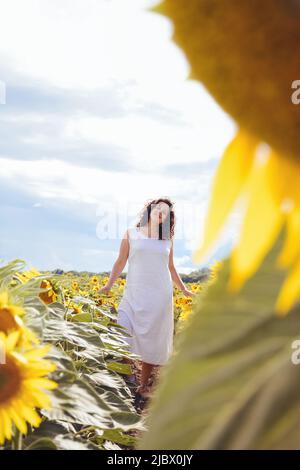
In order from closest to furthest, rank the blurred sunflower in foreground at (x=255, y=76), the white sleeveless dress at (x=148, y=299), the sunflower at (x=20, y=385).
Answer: the blurred sunflower in foreground at (x=255, y=76) → the sunflower at (x=20, y=385) → the white sleeveless dress at (x=148, y=299)

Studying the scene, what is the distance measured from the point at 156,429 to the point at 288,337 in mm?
68

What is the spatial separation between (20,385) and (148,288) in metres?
3.87

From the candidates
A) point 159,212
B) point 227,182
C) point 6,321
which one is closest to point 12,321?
point 6,321

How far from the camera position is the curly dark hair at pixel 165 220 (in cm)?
518

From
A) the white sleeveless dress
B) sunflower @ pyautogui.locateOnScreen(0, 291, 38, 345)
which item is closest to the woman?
the white sleeveless dress

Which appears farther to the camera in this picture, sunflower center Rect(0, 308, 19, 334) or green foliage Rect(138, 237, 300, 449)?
sunflower center Rect(0, 308, 19, 334)

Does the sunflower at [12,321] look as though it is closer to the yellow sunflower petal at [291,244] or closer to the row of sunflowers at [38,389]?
the row of sunflowers at [38,389]

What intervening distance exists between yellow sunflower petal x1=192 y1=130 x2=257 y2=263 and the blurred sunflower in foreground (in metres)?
0.01

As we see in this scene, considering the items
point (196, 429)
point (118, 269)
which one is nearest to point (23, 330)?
point (196, 429)

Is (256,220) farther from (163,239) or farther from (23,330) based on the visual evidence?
(163,239)

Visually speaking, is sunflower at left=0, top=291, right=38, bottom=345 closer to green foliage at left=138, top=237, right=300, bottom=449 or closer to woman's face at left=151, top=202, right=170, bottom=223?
green foliage at left=138, top=237, right=300, bottom=449

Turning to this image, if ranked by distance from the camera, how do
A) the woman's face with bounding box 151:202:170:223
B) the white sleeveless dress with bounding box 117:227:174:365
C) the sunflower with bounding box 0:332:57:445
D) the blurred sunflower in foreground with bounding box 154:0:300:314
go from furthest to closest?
the woman's face with bounding box 151:202:170:223
the white sleeveless dress with bounding box 117:227:174:365
the sunflower with bounding box 0:332:57:445
the blurred sunflower in foreground with bounding box 154:0:300:314

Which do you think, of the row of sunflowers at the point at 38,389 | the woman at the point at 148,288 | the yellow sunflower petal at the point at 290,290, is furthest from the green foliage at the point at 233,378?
the woman at the point at 148,288

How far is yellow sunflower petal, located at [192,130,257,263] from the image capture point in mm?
262
